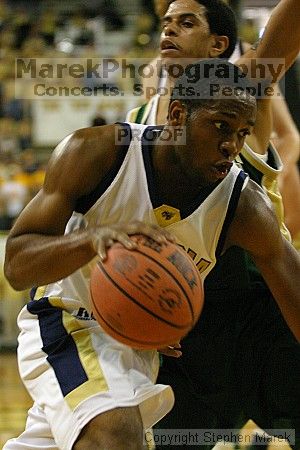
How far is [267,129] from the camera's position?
142 inches

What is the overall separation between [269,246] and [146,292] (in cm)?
68

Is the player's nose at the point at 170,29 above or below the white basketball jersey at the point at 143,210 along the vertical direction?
above

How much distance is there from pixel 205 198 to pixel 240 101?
36 cm

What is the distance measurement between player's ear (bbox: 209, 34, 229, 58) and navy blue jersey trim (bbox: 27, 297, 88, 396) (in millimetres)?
1418

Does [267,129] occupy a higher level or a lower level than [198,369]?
higher

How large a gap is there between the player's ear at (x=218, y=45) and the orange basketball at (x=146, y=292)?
1.48 m

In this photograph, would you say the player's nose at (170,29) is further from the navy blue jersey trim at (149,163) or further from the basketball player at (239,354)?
the navy blue jersey trim at (149,163)

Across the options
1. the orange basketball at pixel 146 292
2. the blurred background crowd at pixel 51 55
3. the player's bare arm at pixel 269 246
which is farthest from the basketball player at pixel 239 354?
the blurred background crowd at pixel 51 55

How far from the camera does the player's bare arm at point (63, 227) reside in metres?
2.50

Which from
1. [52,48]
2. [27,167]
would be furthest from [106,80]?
[27,167]

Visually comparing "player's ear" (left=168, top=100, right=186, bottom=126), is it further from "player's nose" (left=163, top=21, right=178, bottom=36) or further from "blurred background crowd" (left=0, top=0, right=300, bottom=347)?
"blurred background crowd" (left=0, top=0, right=300, bottom=347)

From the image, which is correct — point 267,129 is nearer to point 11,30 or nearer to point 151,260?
point 151,260

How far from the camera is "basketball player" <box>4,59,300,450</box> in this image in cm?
266

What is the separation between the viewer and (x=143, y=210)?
9.49 ft
